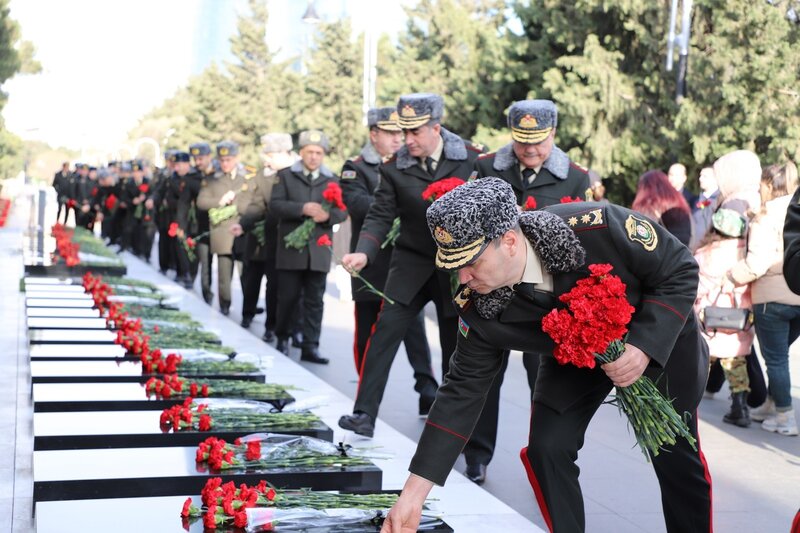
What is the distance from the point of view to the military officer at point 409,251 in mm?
6473

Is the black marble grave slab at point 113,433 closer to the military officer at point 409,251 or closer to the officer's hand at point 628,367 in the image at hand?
the military officer at point 409,251

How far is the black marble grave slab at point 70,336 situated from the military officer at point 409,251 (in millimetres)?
3112

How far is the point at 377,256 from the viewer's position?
788cm

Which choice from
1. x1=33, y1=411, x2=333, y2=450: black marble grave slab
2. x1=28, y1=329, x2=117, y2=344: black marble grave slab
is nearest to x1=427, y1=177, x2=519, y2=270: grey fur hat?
x1=33, y1=411, x2=333, y2=450: black marble grave slab

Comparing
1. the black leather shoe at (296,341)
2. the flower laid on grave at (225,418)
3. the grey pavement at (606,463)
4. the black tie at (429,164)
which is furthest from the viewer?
the black leather shoe at (296,341)

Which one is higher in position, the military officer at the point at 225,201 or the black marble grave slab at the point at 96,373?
the military officer at the point at 225,201

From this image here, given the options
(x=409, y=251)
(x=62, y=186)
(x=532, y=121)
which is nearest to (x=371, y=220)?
(x=409, y=251)

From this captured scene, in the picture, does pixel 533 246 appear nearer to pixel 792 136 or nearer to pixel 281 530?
pixel 281 530

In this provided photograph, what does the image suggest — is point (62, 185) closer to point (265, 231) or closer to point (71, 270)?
point (71, 270)

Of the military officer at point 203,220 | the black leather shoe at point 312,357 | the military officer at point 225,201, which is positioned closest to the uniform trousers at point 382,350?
the black leather shoe at point 312,357

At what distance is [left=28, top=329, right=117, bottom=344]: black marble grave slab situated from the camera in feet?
28.8

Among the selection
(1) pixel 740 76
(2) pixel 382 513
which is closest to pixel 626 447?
(2) pixel 382 513

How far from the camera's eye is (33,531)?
4637 millimetres

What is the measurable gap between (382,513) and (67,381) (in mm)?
3472
